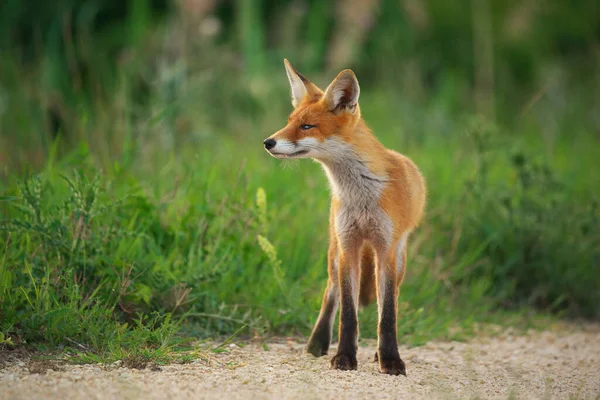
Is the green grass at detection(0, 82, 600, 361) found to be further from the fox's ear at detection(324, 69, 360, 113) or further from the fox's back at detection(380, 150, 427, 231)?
the fox's ear at detection(324, 69, 360, 113)

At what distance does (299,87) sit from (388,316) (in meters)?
1.41

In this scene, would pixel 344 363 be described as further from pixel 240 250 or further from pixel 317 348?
pixel 240 250

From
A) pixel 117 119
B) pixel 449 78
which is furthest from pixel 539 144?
pixel 117 119

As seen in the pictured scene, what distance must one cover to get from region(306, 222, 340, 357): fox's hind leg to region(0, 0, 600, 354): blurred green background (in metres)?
0.35

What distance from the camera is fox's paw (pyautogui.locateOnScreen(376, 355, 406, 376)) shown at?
407 cm

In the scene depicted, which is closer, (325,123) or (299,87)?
(325,123)

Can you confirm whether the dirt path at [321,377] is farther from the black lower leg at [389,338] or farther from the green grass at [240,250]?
the green grass at [240,250]

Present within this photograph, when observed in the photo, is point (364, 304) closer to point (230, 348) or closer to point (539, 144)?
point (230, 348)

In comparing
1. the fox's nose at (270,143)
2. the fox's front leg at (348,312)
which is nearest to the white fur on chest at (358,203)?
the fox's front leg at (348,312)

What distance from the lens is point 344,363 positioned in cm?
412

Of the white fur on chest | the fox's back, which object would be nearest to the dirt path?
the white fur on chest

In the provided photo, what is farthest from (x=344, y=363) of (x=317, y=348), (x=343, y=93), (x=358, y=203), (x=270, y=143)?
(x=343, y=93)

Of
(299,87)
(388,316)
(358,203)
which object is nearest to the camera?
(388,316)

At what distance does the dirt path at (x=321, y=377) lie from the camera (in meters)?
3.41
